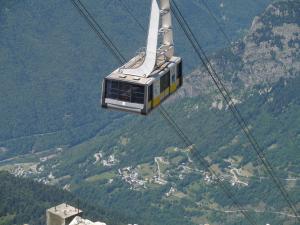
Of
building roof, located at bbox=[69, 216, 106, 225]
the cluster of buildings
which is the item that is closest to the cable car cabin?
the cluster of buildings

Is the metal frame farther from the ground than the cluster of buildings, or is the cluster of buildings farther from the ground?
the metal frame

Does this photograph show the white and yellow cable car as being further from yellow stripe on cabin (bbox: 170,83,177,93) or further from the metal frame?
yellow stripe on cabin (bbox: 170,83,177,93)

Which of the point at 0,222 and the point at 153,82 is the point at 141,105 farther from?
the point at 0,222

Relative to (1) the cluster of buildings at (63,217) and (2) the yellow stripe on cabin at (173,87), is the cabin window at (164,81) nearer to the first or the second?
(2) the yellow stripe on cabin at (173,87)

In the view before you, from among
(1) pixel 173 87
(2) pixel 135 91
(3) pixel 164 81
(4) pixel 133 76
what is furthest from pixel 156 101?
(1) pixel 173 87

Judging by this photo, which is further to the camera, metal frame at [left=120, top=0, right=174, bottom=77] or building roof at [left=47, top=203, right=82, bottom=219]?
metal frame at [left=120, top=0, right=174, bottom=77]

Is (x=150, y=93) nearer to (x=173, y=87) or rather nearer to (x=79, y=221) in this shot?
(x=173, y=87)

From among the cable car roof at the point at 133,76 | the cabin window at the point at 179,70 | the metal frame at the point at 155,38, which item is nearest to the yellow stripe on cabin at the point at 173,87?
the cabin window at the point at 179,70

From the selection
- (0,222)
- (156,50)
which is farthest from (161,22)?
(0,222)

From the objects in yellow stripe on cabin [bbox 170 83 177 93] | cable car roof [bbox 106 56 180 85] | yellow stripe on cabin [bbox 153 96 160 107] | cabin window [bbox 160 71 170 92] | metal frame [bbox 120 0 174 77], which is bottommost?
yellow stripe on cabin [bbox 170 83 177 93]
